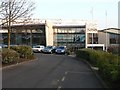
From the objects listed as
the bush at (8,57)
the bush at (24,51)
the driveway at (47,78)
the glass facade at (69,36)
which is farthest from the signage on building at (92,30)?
the driveway at (47,78)

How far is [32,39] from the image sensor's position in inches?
3209

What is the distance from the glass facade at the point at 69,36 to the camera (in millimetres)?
91688

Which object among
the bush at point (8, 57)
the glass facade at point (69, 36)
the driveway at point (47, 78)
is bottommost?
the driveway at point (47, 78)

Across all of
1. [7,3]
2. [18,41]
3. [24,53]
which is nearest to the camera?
[7,3]

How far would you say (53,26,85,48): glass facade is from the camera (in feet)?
301

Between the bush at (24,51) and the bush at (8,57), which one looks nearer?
the bush at (8,57)

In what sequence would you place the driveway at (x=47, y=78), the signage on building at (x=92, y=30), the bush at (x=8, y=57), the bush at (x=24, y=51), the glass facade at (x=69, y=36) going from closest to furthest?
the driveway at (x=47, y=78), the bush at (x=8, y=57), the bush at (x=24, y=51), the glass facade at (x=69, y=36), the signage on building at (x=92, y=30)

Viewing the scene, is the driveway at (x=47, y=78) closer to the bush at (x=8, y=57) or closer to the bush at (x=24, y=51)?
the bush at (x=8, y=57)

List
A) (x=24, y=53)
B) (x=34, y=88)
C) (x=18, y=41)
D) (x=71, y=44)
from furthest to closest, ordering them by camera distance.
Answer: (x=71, y=44), (x=18, y=41), (x=24, y=53), (x=34, y=88)

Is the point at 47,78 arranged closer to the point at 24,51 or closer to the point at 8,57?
the point at 8,57

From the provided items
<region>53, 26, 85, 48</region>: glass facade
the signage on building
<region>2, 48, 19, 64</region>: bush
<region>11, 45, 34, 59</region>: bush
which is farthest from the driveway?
the signage on building

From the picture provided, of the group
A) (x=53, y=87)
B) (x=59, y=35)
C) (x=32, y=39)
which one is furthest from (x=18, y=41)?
(x=53, y=87)

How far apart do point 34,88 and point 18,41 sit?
65209 mm

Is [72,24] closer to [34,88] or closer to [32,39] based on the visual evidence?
[32,39]
